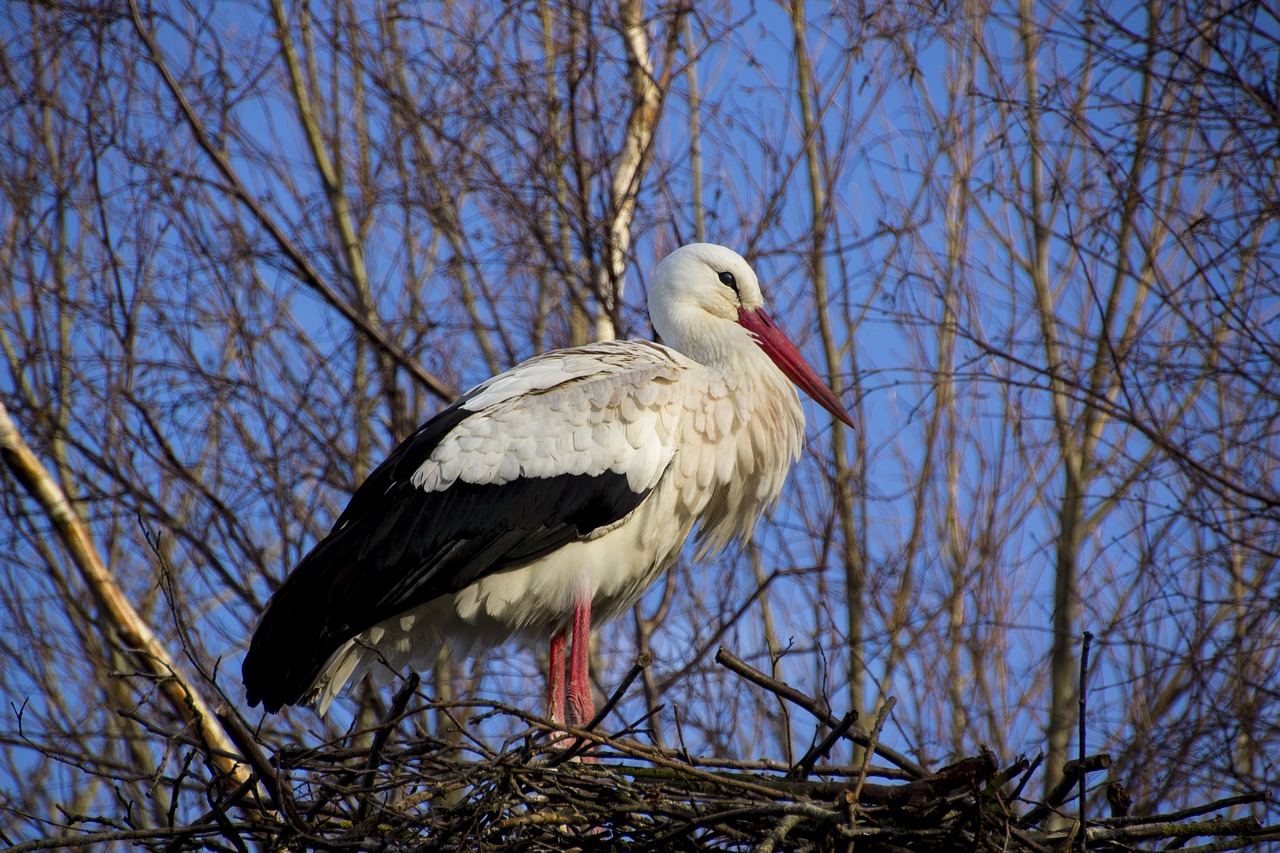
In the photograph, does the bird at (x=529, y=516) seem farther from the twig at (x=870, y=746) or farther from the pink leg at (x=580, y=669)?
the twig at (x=870, y=746)

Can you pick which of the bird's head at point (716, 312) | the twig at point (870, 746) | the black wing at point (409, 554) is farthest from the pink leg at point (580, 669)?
the twig at point (870, 746)

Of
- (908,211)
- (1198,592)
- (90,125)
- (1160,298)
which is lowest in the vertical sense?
(1198,592)

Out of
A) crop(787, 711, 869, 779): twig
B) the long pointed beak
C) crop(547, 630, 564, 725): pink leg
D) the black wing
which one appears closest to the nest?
crop(787, 711, 869, 779): twig

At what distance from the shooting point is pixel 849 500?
7555 mm

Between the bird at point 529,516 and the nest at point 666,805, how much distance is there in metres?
0.96

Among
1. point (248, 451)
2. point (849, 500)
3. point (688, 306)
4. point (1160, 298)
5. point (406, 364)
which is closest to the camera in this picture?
point (1160, 298)

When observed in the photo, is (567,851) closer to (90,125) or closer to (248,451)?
(248,451)

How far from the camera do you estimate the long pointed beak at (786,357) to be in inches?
209

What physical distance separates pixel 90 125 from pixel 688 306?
3.56m

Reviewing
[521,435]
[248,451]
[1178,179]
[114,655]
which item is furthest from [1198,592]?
[114,655]

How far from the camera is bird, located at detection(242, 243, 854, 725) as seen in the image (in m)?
4.61

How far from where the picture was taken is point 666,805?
11.2ft

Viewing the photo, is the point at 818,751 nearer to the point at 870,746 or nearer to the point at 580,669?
the point at 870,746

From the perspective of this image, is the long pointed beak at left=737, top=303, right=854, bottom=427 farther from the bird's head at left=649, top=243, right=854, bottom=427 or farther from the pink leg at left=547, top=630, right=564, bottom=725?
the pink leg at left=547, top=630, right=564, bottom=725
